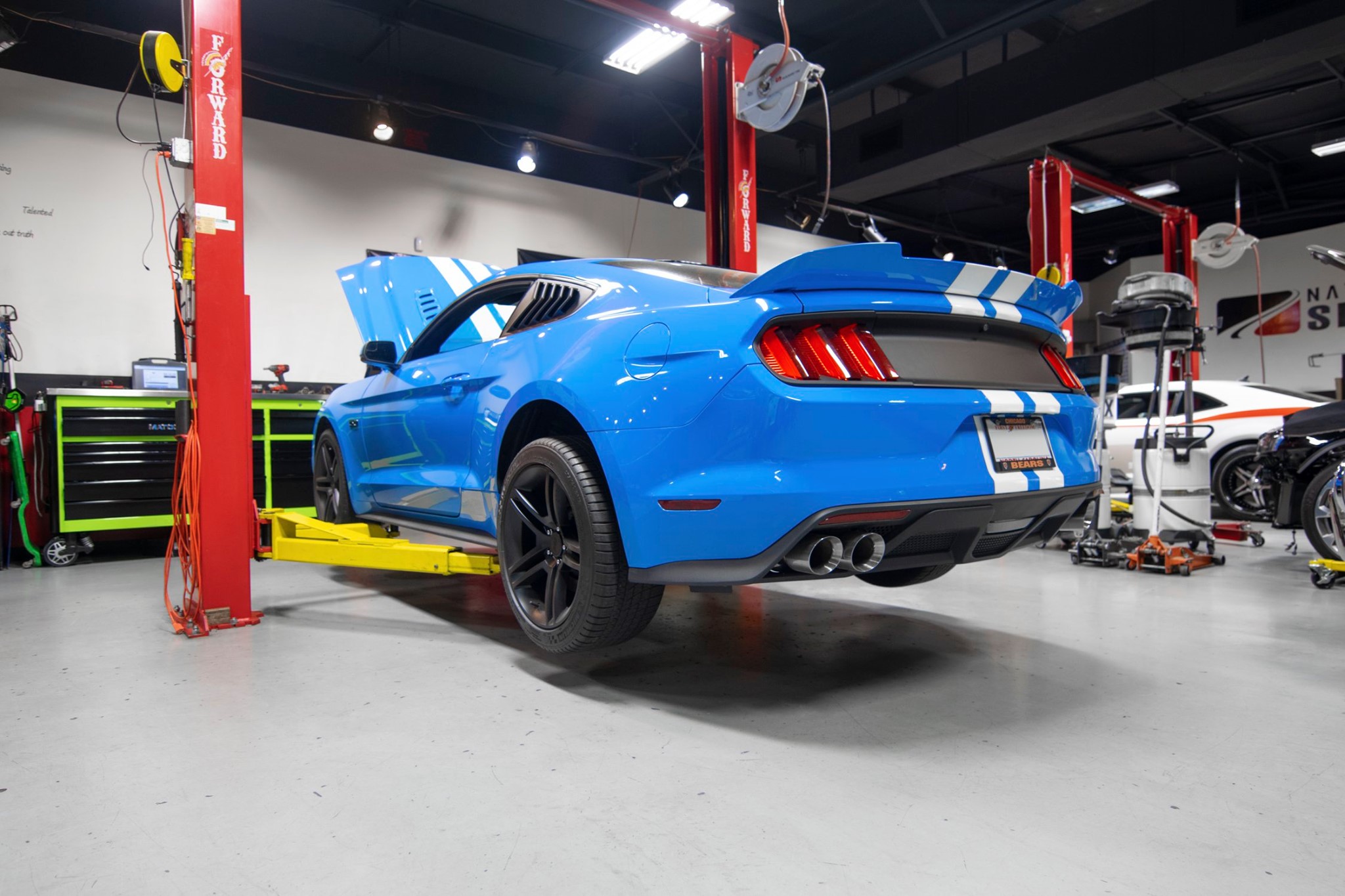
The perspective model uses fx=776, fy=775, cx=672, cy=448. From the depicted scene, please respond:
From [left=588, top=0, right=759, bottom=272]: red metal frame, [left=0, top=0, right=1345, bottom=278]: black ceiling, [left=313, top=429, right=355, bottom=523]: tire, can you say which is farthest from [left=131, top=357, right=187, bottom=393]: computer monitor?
[left=588, top=0, right=759, bottom=272]: red metal frame

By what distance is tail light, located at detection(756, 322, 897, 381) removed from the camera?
69.5 inches

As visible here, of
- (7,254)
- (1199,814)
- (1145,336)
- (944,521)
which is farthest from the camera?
(7,254)

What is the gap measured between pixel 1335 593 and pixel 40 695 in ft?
17.2

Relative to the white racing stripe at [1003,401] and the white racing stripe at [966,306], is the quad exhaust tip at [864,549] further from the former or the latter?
the white racing stripe at [966,306]

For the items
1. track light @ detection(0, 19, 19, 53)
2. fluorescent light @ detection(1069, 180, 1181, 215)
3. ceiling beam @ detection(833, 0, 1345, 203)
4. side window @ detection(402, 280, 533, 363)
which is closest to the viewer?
side window @ detection(402, 280, 533, 363)

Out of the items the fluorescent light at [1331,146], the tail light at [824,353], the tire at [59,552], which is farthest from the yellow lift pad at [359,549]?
the fluorescent light at [1331,146]

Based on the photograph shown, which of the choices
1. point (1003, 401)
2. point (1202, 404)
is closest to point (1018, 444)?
point (1003, 401)

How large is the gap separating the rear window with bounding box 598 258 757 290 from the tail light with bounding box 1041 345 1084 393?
0.90 meters

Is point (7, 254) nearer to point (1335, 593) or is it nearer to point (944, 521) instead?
point (944, 521)

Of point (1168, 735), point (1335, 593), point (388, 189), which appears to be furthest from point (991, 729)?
point (388, 189)

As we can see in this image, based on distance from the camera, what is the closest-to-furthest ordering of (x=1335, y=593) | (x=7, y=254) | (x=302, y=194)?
(x=1335, y=593) < (x=7, y=254) < (x=302, y=194)

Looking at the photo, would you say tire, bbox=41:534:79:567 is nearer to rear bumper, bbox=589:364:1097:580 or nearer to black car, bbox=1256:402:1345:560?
rear bumper, bbox=589:364:1097:580

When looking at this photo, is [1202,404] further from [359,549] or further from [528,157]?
[359,549]

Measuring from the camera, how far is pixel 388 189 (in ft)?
26.9
